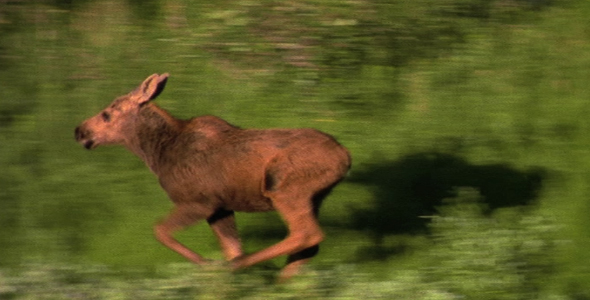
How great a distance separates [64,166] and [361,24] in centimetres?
262

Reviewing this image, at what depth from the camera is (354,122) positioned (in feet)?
31.3

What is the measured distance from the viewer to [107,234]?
862cm

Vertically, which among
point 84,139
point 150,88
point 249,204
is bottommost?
point 249,204

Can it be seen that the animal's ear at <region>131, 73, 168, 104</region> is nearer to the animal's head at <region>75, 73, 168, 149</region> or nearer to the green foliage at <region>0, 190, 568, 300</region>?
the animal's head at <region>75, 73, 168, 149</region>

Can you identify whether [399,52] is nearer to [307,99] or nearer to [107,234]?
[307,99]

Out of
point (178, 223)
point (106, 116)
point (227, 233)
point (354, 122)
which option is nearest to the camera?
point (178, 223)

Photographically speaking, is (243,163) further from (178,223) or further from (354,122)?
(354,122)

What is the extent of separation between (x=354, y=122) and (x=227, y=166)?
2624 millimetres

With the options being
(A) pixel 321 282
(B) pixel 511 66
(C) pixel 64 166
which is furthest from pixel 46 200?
(B) pixel 511 66

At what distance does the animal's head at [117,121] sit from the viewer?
7.36 metres

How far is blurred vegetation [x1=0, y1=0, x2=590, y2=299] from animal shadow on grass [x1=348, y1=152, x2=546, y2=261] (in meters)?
0.01

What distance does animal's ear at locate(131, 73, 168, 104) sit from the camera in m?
7.30

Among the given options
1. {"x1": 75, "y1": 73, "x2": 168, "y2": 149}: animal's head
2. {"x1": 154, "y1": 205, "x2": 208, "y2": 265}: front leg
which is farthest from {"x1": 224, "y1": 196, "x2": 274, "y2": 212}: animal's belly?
{"x1": 75, "y1": 73, "x2": 168, "y2": 149}: animal's head

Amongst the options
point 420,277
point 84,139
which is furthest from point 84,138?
point 420,277
